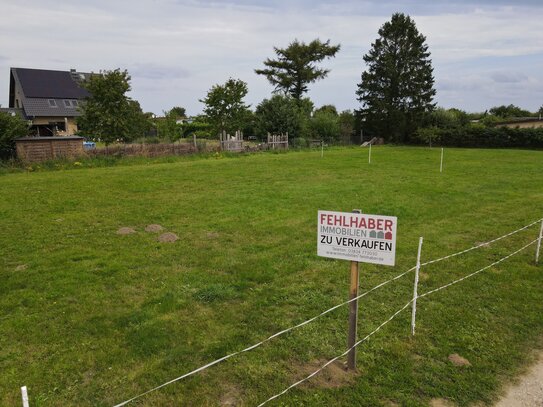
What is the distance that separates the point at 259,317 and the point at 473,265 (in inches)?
168

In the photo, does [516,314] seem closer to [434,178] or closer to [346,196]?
[346,196]

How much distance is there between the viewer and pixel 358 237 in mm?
3980

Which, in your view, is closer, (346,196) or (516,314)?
(516,314)

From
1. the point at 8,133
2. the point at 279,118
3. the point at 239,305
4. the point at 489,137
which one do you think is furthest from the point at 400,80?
the point at 239,305

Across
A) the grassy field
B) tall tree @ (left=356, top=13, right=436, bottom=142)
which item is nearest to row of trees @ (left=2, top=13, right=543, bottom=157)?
tall tree @ (left=356, top=13, right=436, bottom=142)

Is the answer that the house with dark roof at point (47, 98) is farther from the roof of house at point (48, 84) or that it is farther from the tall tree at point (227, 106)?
the tall tree at point (227, 106)

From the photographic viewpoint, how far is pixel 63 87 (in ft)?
154

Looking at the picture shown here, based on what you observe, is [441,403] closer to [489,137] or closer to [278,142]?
[278,142]

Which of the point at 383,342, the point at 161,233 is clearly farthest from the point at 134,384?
the point at 161,233

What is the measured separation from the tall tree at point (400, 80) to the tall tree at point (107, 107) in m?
29.3

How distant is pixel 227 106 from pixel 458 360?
1238 inches

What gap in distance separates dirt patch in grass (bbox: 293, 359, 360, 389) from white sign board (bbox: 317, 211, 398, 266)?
1.26m

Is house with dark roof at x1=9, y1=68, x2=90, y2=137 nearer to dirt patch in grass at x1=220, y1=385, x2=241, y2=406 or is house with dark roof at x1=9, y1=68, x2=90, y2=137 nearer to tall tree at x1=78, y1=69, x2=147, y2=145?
tall tree at x1=78, y1=69, x2=147, y2=145

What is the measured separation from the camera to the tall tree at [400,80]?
45031 millimetres
